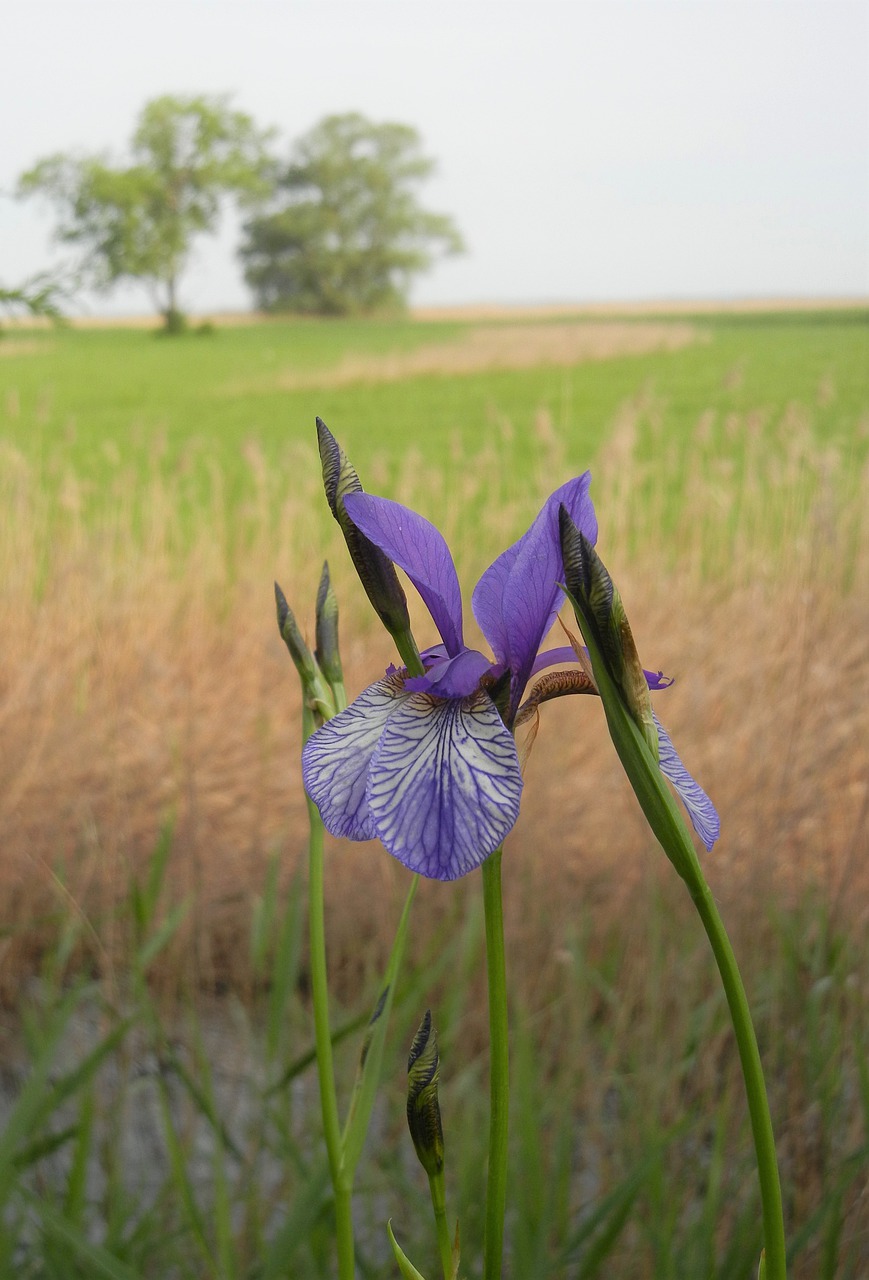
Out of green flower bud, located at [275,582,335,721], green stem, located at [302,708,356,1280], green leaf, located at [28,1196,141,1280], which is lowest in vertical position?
green leaf, located at [28,1196,141,1280]

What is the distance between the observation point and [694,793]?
41 cm

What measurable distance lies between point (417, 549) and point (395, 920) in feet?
3.85

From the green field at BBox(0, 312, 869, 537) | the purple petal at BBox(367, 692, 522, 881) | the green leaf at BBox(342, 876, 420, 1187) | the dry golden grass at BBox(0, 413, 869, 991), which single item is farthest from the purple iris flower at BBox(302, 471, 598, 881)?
the green field at BBox(0, 312, 869, 537)

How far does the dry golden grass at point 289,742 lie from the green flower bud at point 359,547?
830 millimetres

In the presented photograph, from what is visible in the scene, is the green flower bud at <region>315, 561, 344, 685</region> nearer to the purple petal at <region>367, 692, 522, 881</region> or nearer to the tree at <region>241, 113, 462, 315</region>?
the purple petal at <region>367, 692, 522, 881</region>

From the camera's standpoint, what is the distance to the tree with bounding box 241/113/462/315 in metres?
12.7

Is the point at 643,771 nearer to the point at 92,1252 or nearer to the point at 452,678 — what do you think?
the point at 452,678

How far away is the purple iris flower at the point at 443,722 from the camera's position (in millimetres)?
355

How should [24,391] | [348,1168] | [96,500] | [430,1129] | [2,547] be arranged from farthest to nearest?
[24,391] < [96,500] < [2,547] < [348,1168] < [430,1129]

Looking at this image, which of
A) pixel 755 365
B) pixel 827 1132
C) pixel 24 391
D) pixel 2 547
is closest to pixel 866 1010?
pixel 827 1132

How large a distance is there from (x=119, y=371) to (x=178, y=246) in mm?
1483

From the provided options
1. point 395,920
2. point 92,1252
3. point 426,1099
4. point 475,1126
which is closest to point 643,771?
point 426,1099

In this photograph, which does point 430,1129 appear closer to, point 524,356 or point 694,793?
point 694,793

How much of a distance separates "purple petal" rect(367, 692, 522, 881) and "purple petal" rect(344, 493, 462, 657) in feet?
0.16
